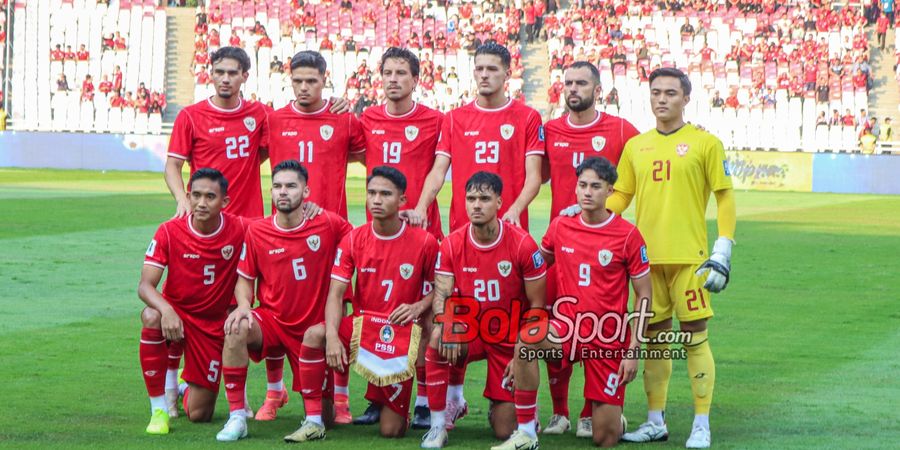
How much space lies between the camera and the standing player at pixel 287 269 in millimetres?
7758

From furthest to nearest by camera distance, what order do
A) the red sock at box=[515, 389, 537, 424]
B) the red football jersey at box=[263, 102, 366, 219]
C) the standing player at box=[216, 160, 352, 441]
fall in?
the red football jersey at box=[263, 102, 366, 219], the standing player at box=[216, 160, 352, 441], the red sock at box=[515, 389, 537, 424]

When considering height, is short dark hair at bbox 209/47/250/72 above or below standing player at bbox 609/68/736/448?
above

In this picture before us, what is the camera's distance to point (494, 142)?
866 cm

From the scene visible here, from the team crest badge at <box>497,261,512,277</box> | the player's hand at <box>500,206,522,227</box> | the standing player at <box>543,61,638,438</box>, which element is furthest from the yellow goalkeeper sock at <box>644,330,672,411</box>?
the player's hand at <box>500,206,522,227</box>

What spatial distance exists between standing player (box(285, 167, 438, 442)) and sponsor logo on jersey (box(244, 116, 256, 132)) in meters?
1.62

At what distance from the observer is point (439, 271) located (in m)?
7.59

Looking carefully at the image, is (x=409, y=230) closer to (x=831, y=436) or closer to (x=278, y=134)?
(x=278, y=134)

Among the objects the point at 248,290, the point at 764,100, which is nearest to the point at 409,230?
the point at 248,290

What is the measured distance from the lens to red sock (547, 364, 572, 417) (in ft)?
25.6

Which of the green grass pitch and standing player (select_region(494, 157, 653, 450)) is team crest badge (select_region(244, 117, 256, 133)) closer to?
the green grass pitch

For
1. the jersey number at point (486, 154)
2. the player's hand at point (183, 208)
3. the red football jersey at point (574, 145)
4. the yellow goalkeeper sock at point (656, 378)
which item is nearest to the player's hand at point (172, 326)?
the player's hand at point (183, 208)

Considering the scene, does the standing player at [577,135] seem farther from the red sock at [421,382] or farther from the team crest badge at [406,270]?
the team crest badge at [406,270]

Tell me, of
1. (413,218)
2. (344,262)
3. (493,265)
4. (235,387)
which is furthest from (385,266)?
(235,387)

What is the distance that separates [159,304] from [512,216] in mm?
2268
